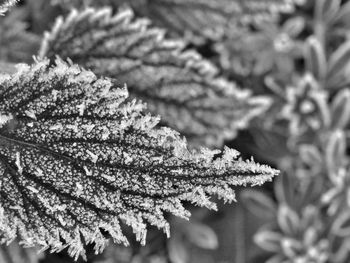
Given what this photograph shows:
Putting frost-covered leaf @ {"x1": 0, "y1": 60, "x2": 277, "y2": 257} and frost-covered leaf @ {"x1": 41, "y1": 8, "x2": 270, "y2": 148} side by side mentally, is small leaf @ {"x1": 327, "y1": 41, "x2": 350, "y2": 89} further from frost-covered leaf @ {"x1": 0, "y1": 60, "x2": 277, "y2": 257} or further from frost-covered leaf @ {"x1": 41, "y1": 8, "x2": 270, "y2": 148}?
frost-covered leaf @ {"x1": 0, "y1": 60, "x2": 277, "y2": 257}

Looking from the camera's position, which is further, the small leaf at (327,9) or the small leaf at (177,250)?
the small leaf at (327,9)

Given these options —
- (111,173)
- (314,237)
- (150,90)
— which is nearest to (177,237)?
(314,237)

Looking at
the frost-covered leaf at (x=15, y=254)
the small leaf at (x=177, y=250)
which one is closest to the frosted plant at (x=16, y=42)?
the frost-covered leaf at (x=15, y=254)

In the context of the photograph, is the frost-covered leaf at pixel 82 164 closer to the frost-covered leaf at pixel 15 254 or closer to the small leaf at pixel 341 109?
the frost-covered leaf at pixel 15 254

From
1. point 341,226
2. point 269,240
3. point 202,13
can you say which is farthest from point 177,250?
point 202,13

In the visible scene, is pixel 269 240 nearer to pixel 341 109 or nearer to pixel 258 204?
pixel 258 204

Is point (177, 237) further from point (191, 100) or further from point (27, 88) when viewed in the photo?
point (27, 88)
